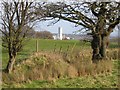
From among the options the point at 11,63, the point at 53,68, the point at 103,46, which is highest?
the point at 103,46

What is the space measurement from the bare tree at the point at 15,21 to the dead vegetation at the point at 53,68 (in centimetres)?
38

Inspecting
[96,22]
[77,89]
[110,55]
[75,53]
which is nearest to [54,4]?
[96,22]

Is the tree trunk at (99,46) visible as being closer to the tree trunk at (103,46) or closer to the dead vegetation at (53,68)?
the tree trunk at (103,46)

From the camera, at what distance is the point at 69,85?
5523 mm

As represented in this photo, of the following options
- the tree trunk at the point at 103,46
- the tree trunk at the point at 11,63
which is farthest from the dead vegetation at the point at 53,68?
the tree trunk at the point at 103,46

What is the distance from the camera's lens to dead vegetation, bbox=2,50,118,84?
18.9 ft

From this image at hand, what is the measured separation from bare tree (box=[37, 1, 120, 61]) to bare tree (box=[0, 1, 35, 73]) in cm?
90

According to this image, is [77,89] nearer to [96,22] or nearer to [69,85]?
[69,85]

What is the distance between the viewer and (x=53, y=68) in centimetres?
625

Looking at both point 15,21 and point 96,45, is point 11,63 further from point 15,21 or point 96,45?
point 96,45

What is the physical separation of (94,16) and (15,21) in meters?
2.69

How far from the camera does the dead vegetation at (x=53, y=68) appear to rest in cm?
577

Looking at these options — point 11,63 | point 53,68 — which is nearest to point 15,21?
point 11,63

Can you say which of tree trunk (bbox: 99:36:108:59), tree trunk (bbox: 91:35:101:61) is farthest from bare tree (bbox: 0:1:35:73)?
tree trunk (bbox: 99:36:108:59)
